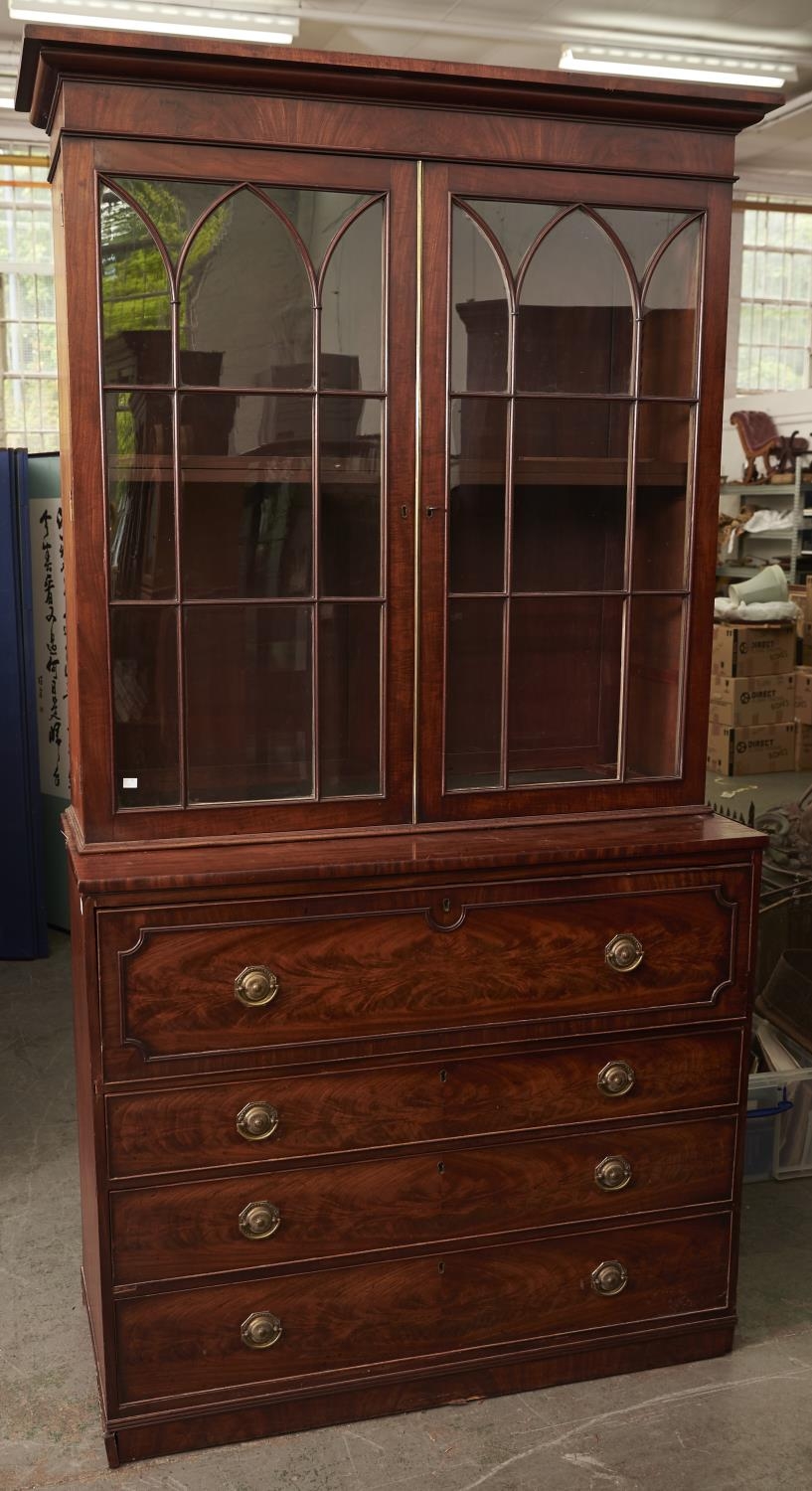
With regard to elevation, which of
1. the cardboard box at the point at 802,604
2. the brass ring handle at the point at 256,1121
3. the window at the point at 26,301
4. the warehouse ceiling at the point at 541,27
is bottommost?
the brass ring handle at the point at 256,1121

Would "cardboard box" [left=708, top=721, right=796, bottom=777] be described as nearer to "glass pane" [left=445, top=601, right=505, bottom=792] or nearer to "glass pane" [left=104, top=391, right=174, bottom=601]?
"glass pane" [left=445, top=601, right=505, bottom=792]

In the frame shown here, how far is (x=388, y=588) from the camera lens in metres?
2.05

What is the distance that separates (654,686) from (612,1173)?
86 centimetres

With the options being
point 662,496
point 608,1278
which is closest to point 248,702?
point 662,496

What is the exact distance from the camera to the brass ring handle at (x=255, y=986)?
195cm

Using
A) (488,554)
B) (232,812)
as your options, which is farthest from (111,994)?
(488,554)

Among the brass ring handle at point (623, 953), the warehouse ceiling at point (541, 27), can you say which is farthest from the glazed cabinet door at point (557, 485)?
the warehouse ceiling at point (541, 27)

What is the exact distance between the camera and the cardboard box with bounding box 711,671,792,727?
7.07 meters

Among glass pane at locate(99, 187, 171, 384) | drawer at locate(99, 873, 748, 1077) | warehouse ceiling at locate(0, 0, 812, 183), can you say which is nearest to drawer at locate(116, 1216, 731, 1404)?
drawer at locate(99, 873, 748, 1077)

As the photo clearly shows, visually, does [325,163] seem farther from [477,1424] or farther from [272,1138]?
[477,1424]

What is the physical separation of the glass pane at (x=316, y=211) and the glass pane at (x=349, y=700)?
22.0 inches

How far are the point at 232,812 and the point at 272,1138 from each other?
529mm

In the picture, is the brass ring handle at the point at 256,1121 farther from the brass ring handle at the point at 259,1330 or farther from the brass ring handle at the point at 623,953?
the brass ring handle at the point at 623,953

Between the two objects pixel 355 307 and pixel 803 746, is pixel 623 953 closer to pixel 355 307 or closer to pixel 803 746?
pixel 355 307
